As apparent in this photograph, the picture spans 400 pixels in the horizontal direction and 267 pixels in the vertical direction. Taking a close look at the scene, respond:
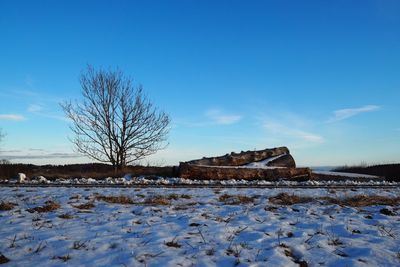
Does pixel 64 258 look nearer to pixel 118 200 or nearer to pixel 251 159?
pixel 118 200

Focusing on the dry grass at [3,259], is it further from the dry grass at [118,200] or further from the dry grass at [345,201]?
the dry grass at [345,201]

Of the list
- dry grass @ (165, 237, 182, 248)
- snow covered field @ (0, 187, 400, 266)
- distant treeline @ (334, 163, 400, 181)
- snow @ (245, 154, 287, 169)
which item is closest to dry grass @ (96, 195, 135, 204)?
snow covered field @ (0, 187, 400, 266)

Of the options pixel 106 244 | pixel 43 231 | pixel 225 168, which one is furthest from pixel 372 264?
pixel 225 168

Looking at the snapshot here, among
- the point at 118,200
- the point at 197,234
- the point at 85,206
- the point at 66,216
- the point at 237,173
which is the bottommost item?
the point at 197,234

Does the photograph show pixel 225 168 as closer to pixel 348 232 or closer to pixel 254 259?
pixel 348 232

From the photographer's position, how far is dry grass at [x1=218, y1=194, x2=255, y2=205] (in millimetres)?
9391

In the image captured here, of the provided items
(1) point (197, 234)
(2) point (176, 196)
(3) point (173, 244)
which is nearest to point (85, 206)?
(2) point (176, 196)

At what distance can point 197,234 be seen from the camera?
5.82m

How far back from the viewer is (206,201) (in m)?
9.57

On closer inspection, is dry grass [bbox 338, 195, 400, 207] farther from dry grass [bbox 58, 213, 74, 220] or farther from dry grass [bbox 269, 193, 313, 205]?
dry grass [bbox 58, 213, 74, 220]

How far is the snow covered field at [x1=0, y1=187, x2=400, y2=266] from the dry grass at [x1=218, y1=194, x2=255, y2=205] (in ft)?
1.15

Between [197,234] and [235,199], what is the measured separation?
13.9ft

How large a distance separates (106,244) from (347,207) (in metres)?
5.49

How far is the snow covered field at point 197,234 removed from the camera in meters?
4.79
